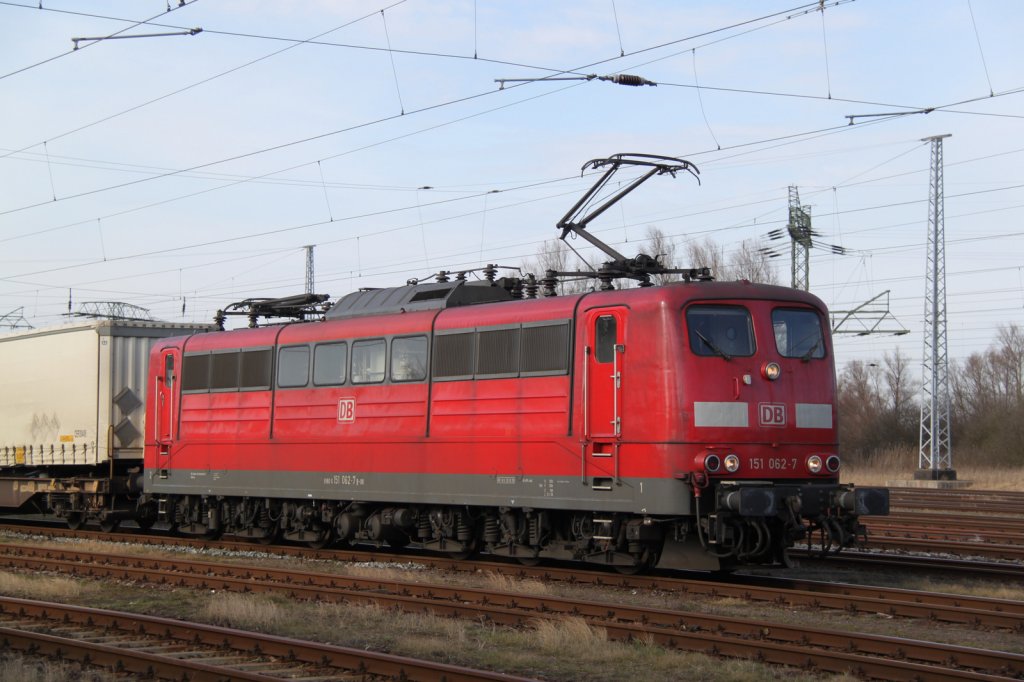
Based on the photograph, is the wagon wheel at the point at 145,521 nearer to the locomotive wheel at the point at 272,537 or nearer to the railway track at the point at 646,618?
the locomotive wheel at the point at 272,537

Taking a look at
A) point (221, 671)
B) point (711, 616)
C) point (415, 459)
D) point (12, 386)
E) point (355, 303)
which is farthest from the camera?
point (12, 386)

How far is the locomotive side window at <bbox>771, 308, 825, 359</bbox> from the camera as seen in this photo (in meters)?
14.4

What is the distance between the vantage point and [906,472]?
4697 cm

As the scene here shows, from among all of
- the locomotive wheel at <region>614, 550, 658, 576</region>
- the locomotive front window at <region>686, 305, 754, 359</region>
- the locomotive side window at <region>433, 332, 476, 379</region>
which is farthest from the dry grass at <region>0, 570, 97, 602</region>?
the locomotive front window at <region>686, 305, 754, 359</region>

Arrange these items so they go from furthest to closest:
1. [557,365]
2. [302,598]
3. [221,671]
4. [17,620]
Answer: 1. [557,365]
2. [302,598]
3. [17,620]
4. [221,671]

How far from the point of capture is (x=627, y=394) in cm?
1403

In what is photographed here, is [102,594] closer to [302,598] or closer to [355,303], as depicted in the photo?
[302,598]

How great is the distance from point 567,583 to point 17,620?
6.48 m

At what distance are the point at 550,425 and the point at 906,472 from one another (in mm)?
35929

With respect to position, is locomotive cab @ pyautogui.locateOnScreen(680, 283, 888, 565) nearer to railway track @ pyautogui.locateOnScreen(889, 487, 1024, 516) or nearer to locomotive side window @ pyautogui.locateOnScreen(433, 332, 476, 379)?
locomotive side window @ pyautogui.locateOnScreen(433, 332, 476, 379)

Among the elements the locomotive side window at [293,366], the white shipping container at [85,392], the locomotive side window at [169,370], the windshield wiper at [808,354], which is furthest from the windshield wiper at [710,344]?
the white shipping container at [85,392]

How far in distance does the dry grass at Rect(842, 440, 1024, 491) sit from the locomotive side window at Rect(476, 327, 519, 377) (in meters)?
29.2

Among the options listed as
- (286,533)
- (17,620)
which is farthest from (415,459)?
(17,620)

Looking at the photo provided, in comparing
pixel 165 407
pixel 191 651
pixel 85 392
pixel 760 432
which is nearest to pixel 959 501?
pixel 760 432
